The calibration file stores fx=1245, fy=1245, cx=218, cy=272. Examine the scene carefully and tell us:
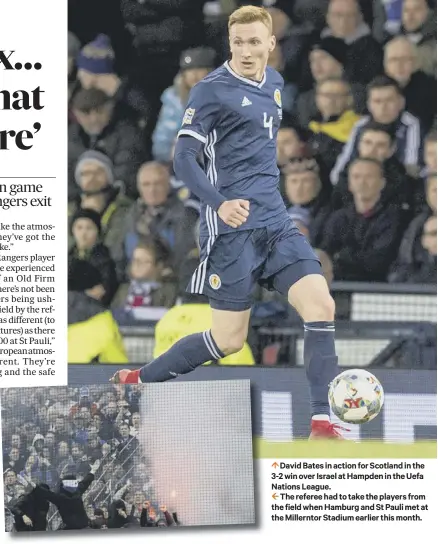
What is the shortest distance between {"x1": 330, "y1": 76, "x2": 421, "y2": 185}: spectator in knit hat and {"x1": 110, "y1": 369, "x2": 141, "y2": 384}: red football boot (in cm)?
148

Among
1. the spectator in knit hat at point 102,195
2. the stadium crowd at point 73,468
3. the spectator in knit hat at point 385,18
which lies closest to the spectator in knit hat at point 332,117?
the spectator in knit hat at point 385,18

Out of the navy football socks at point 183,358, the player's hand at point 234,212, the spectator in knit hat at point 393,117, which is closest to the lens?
the player's hand at point 234,212

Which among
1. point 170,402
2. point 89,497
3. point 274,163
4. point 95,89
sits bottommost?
point 89,497

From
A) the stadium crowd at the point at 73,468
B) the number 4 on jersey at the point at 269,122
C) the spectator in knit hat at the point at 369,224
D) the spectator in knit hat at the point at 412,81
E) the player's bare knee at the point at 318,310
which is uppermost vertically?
the spectator in knit hat at the point at 412,81

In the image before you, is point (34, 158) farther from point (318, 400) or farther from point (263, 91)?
point (318, 400)

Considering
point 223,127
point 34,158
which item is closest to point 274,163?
point 223,127

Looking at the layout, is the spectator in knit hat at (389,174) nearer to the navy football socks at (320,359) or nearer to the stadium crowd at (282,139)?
the stadium crowd at (282,139)

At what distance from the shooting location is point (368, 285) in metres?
5.77

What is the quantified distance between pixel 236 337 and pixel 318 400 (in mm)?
470

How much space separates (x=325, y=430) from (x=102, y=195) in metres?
1.50

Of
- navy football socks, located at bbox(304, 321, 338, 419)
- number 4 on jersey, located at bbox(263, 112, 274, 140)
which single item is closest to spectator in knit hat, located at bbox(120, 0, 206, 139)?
number 4 on jersey, located at bbox(263, 112, 274, 140)

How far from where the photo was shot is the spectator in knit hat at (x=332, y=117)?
227 inches

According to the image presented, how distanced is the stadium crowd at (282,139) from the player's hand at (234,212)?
240 millimetres

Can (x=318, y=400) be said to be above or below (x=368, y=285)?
Result: below
